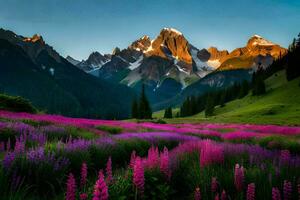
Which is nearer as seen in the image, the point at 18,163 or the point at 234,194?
the point at 234,194

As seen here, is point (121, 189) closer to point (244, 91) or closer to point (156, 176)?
point (156, 176)

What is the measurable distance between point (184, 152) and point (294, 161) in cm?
285

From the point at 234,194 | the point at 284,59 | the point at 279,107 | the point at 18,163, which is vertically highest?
the point at 284,59

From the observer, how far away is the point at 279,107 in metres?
86.6

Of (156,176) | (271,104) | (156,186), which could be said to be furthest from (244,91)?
(156,186)

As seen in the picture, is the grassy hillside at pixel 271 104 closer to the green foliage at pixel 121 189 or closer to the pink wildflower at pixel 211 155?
the pink wildflower at pixel 211 155

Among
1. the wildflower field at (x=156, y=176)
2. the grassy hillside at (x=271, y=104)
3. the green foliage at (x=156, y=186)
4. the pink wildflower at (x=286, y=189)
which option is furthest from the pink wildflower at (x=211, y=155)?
the grassy hillside at (x=271, y=104)

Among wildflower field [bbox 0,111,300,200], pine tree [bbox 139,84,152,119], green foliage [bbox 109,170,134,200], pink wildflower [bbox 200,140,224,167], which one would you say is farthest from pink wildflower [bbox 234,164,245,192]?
pine tree [bbox 139,84,152,119]

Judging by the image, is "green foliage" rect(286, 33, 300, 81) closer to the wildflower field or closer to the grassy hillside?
the grassy hillside

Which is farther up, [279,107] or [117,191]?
[279,107]

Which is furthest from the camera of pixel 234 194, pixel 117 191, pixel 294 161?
pixel 294 161

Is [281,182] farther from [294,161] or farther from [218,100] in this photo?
[218,100]

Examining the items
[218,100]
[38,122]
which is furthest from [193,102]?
[38,122]

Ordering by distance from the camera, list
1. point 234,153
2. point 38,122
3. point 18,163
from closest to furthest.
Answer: point 18,163 < point 234,153 < point 38,122
